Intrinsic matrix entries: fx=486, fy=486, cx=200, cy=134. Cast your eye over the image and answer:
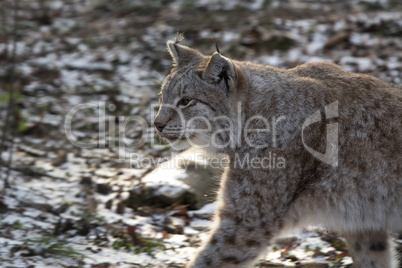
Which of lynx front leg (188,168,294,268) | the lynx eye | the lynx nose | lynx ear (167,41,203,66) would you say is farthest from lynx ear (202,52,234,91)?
lynx front leg (188,168,294,268)

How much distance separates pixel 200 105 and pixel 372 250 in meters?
1.88

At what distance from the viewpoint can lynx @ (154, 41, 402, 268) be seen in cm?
368

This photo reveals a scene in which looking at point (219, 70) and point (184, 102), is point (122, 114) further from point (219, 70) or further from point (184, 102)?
point (219, 70)

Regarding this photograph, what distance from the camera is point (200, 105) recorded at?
4.06 m

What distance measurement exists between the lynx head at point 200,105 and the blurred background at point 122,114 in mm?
708

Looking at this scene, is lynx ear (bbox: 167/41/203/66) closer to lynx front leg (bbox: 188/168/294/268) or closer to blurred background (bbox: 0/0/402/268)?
blurred background (bbox: 0/0/402/268)

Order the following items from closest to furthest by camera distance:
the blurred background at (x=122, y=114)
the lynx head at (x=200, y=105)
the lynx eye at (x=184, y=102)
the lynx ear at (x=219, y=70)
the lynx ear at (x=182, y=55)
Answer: the lynx ear at (x=219, y=70), the lynx head at (x=200, y=105), the lynx eye at (x=184, y=102), the lynx ear at (x=182, y=55), the blurred background at (x=122, y=114)

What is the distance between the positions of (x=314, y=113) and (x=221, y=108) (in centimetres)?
75

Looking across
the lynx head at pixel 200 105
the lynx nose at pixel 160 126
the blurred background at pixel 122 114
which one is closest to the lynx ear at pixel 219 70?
the lynx head at pixel 200 105

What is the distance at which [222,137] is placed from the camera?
13.2 feet

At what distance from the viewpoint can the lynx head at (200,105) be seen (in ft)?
13.0

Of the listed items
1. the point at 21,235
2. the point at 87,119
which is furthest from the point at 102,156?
the point at 21,235

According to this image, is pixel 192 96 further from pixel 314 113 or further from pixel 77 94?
pixel 77 94

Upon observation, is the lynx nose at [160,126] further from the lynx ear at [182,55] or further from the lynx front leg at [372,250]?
the lynx front leg at [372,250]
